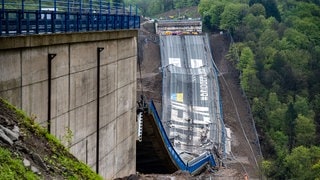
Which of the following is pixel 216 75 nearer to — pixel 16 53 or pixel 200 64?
pixel 200 64

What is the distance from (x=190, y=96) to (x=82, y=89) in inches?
2495

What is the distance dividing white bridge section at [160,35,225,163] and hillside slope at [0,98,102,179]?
4282cm

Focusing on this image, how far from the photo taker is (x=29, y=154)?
13.2 m

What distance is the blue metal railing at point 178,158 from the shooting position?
34.7 metres

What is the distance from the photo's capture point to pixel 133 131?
29.3 meters

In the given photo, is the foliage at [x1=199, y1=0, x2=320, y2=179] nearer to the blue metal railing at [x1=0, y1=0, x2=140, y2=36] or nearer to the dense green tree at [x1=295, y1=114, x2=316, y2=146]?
the dense green tree at [x1=295, y1=114, x2=316, y2=146]

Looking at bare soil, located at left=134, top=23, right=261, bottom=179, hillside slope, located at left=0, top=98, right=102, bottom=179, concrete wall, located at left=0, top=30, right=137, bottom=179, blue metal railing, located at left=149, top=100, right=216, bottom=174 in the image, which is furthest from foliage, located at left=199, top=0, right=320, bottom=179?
hillside slope, located at left=0, top=98, right=102, bottom=179

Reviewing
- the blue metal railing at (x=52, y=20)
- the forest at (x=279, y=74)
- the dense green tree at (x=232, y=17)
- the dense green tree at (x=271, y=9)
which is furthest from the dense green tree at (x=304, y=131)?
the blue metal railing at (x=52, y=20)

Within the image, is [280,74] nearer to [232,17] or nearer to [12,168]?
[232,17]

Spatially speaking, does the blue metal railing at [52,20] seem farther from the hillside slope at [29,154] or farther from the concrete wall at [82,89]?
the hillside slope at [29,154]

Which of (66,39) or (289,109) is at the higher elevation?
(66,39)

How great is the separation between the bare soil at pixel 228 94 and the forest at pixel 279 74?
1896mm

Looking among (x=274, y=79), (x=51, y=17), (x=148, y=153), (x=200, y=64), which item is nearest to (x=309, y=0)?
(x=274, y=79)

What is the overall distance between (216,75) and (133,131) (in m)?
65.0
